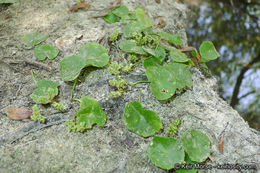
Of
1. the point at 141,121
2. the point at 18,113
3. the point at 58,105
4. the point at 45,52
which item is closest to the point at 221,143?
the point at 141,121

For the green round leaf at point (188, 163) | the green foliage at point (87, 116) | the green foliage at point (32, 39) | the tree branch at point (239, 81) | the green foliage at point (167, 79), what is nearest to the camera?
the green round leaf at point (188, 163)

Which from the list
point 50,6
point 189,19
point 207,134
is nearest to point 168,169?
point 207,134

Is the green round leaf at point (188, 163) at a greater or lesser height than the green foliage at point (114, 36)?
lesser

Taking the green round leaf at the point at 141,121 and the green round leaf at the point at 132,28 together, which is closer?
the green round leaf at the point at 141,121

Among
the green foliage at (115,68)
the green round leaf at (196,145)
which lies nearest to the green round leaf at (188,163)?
the green round leaf at (196,145)

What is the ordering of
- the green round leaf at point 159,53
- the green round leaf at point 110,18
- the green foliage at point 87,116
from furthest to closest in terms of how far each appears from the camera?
the green round leaf at point 110,18 < the green round leaf at point 159,53 < the green foliage at point 87,116

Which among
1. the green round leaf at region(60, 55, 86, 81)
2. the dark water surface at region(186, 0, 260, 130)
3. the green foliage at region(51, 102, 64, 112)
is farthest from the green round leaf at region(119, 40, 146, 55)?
the dark water surface at region(186, 0, 260, 130)

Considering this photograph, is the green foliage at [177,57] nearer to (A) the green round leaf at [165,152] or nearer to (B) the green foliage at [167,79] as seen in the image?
(B) the green foliage at [167,79]

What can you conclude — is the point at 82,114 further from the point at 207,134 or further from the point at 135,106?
the point at 207,134
